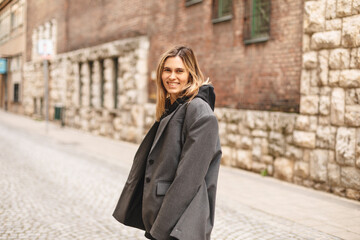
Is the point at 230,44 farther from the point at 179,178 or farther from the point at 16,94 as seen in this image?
the point at 16,94

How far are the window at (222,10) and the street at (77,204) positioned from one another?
357cm

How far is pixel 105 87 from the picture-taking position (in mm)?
17516

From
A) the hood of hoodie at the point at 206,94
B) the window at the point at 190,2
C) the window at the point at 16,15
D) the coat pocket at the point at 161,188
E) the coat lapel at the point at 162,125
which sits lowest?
the coat pocket at the point at 161,188

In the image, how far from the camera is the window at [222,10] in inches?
427

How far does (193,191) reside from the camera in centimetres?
258

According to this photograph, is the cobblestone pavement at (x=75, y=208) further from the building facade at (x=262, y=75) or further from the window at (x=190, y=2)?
the window at (x=190, y=2)

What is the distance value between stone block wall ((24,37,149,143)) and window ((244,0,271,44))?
5.35 metres

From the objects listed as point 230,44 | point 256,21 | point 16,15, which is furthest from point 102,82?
point 16,15

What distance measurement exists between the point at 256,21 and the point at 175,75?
24.7 ft

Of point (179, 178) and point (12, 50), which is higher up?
point (12, 50)

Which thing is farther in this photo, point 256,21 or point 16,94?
point 16,94

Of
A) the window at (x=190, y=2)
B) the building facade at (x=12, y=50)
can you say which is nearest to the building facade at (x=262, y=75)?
the window at (x=190, y=2)

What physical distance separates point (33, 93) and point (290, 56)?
73.0 feet


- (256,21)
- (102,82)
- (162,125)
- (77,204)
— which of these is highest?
(256,21)
